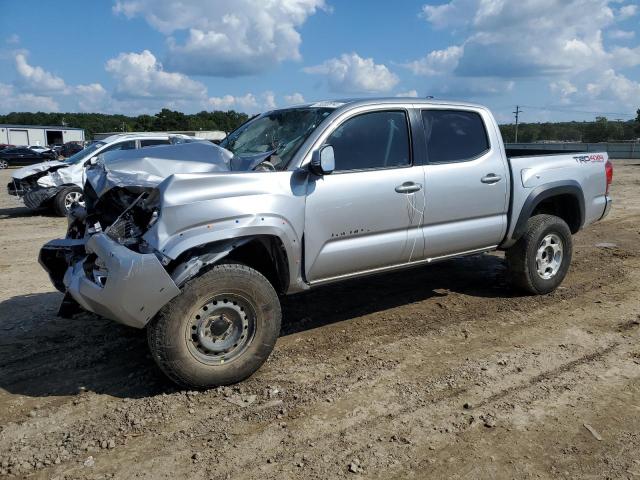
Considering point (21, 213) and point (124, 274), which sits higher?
point (124, 274)

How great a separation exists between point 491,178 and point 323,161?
6.62 feet

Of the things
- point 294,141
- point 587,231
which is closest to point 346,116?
point 294,141

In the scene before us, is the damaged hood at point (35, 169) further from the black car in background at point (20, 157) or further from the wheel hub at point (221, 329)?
the black car in background at point (20, 157)

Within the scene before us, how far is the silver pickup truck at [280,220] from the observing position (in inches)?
143

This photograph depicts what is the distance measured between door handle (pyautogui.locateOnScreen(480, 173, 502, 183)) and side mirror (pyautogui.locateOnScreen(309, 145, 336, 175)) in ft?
5.94

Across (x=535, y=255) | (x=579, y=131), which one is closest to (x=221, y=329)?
(x=535, y=255)

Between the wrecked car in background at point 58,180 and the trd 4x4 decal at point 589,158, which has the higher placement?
the trd 4x4 decal at point 589,158

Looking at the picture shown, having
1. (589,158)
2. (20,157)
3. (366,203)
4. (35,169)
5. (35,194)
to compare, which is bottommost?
(20,157)


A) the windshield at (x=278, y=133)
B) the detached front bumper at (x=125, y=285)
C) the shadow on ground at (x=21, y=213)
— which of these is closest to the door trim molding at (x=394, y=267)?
the windshield at (x=278, y=133)

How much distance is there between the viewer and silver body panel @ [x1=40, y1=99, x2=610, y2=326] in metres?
3.61

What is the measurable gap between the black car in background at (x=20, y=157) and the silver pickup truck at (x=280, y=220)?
38128 mm

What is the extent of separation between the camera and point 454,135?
17.0 ft

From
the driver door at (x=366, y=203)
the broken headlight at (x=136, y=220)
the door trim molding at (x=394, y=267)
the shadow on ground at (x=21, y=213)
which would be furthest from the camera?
the shadow on ground at (x=21, y=213)

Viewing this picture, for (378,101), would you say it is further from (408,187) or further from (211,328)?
(211,328)
